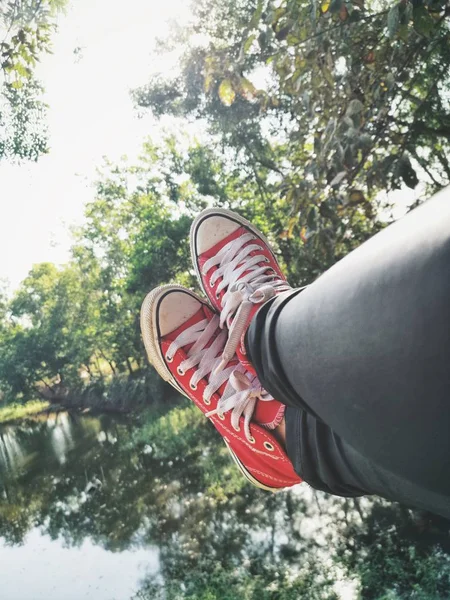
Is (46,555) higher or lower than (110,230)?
lower

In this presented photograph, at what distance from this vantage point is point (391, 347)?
0.89ft

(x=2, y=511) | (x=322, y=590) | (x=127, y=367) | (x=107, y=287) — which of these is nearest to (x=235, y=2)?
(x=322, y=590)

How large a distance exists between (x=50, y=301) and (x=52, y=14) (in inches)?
387

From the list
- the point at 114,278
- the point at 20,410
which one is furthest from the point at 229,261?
the point at 114,278

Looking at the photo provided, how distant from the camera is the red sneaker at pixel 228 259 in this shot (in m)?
0.92

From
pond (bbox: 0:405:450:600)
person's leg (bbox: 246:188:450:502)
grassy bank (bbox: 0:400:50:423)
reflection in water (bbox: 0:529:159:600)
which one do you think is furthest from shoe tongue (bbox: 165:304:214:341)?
grassy bank (bbox: 0:400:50:423)

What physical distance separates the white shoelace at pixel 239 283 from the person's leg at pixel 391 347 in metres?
0.33

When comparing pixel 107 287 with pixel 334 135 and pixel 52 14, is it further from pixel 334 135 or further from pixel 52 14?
pixel 334 135

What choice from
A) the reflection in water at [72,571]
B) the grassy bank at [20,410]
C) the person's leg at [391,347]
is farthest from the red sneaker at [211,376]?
the grassy bank at [20,410]

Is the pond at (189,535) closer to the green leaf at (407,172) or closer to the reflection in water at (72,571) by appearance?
the reflection in water at (72,571)

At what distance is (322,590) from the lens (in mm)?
2396

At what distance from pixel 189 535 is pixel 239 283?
2930mm

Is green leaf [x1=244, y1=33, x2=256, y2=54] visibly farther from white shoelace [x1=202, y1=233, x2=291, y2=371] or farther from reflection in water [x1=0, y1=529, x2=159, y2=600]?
reflection in water [x1=0, y1=529, x2=159, y2=600]

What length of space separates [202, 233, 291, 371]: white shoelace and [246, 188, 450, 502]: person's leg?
13.1 inches
